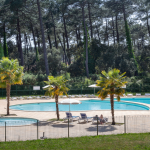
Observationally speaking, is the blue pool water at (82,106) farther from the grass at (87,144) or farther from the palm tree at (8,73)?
the grass at (87,144)

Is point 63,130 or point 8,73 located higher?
point 8,73

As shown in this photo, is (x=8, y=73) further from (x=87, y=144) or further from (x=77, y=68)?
(x=77, y=68)

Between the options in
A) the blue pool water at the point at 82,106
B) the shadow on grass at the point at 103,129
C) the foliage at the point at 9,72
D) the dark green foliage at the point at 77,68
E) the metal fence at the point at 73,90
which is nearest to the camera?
the shadow on grass at the point at 103,129

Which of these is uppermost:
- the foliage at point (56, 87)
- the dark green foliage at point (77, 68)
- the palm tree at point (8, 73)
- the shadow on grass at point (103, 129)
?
the dark green foliage at point (77, 68)

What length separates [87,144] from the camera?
1150cm

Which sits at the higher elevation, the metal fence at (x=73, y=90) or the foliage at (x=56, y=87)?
the foliage at (x=56, y=87)

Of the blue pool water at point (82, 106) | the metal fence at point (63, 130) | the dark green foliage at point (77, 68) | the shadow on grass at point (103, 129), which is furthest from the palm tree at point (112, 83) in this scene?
the dark green foliage at point (77, 68)

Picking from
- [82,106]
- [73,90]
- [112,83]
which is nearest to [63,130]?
[112,83]

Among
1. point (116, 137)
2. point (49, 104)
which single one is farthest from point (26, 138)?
point (49, 104)

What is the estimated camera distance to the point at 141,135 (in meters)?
13.1

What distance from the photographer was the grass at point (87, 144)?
10953 millimetres

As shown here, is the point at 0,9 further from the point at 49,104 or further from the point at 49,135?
the point at 49,135

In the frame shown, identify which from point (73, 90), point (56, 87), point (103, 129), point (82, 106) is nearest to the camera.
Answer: point (103, 129)

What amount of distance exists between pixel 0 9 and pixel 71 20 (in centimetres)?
1740
